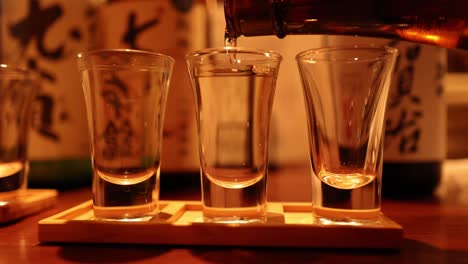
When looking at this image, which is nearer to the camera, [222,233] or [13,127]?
[222,233]

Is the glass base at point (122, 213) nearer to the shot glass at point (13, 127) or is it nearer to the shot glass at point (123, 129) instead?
the shot glass at point (123, 129)

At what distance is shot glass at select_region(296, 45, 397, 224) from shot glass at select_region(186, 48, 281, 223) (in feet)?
0.14

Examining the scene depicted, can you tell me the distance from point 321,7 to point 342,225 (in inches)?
6.8

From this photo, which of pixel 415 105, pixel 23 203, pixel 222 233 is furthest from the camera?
pixel 415 105

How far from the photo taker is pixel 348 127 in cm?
37

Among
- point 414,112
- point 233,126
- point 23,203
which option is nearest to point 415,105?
point 414,112

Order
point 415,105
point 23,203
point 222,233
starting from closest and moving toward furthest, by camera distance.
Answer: point 222,233
point 23,203
point 415,105

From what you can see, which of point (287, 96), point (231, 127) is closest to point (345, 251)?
point (231, 127)

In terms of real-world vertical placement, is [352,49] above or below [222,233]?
above

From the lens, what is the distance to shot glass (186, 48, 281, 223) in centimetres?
38

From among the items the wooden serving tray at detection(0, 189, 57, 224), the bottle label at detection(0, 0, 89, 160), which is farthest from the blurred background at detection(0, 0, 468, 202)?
the wooden serving tray at detection(0, 189, 57, 224)

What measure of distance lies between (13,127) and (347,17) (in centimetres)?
34

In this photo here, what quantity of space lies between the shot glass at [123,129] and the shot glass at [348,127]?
0.14m

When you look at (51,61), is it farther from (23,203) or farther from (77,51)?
(23,203)
